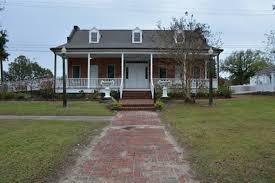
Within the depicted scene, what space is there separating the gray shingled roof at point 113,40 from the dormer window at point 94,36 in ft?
1.30

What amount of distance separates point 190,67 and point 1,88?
1580 cm

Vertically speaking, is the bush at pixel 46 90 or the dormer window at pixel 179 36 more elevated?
the dormer window at pixel 179 36

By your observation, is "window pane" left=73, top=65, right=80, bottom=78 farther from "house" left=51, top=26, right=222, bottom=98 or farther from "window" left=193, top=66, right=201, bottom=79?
"window" left=193, top=66, right=201, bottom=79

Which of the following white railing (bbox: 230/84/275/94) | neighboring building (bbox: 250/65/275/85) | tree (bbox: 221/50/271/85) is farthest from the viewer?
tree (bbox: 221/50/271/85)

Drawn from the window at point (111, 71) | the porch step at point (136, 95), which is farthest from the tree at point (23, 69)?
the porch step at point (136, 95)

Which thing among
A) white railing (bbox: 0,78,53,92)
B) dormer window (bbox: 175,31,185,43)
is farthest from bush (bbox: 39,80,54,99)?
dormer window (bbox: 175,31,185,43)

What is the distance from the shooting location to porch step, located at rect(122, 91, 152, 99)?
93.7 ft

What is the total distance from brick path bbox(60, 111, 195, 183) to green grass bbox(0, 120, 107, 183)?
0.50 metres

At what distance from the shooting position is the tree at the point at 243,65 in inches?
2714

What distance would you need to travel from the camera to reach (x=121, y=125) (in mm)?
14500

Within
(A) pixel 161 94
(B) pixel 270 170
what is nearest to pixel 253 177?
(B) pixel 270 170

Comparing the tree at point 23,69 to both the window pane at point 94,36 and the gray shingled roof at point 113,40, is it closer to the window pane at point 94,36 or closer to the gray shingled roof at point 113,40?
the gray shingled roof at point 113,40

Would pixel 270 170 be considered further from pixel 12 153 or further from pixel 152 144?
pixel 12 153

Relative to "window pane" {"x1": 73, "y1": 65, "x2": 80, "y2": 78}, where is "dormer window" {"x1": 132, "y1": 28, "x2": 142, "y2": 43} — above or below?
above
